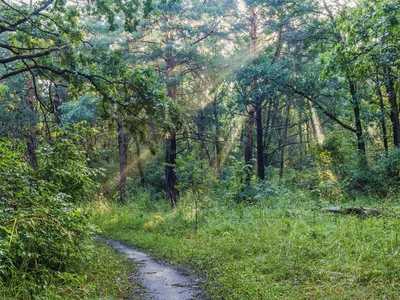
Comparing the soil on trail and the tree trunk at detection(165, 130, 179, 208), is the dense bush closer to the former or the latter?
the soil on trail

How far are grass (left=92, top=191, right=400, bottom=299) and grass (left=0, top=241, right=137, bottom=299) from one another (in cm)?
159

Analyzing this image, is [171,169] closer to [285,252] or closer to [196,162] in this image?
[196,162]

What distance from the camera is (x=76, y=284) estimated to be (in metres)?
4.86

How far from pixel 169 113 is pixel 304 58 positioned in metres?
16.7

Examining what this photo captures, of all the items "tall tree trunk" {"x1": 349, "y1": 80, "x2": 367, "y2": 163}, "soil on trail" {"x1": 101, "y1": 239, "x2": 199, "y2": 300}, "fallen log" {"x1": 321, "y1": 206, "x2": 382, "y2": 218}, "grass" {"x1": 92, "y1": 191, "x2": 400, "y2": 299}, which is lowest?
"soil on trail" {"x1": 101, "y1": 239, "x2": 199, "y2": 300}

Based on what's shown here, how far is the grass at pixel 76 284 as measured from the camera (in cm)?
419

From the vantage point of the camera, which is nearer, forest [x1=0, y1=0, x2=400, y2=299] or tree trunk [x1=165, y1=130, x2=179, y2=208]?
forest [x1=0, y1=0, x2=400, y2=299]

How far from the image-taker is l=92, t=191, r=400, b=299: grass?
4.92 meters

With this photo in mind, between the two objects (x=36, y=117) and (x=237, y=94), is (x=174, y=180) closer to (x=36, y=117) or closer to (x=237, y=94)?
(x=237, y=94)

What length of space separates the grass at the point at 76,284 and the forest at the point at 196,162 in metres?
0.03

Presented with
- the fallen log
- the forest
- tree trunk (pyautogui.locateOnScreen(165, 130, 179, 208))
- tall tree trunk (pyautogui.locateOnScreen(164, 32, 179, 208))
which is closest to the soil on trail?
the forest

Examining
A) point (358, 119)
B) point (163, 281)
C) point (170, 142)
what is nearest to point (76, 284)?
point (163, 281)

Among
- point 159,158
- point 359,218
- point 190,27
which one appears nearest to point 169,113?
point 359,218

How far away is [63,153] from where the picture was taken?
26.0 ft
